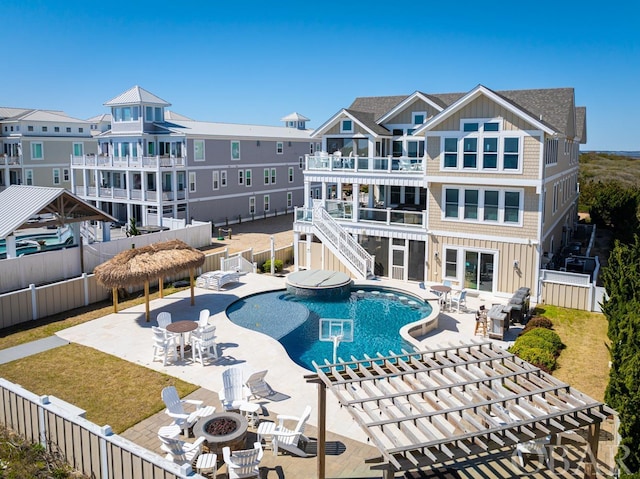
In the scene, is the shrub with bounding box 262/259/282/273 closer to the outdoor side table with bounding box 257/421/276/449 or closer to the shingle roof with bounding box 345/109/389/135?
the shingle roof with bounding box 345/109/389/135

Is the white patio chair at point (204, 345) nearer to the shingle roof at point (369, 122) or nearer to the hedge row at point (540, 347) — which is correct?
the hedge row at point (540, 347)

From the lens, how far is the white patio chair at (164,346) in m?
16.2

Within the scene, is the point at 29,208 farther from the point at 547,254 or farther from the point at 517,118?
the point at 547,254

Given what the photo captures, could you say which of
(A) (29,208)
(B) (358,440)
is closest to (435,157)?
(B) (358,440)

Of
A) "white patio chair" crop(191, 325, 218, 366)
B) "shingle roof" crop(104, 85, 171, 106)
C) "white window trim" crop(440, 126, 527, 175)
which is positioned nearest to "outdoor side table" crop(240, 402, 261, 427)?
"white patio chair" crop(191, 325, 218, 366)

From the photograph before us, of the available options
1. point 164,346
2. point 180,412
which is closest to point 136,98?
point 164,346

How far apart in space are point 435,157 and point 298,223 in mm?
8194

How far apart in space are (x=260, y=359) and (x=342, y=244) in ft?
38.3

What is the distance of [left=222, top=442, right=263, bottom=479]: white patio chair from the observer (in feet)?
32.1

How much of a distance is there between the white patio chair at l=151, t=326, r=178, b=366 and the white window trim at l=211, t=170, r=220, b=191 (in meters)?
26.9

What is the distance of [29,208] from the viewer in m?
22.9

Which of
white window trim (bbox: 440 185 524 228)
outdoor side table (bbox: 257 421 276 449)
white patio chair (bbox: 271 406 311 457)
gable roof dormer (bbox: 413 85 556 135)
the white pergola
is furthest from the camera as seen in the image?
white window trim (bbox: 440 185 524 228)

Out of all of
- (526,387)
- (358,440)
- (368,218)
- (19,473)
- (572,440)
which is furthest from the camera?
(368,218)

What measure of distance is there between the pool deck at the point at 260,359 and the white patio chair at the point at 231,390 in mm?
771
